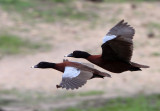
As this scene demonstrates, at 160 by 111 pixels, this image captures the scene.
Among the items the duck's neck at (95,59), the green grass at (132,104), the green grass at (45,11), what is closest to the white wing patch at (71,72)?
the duck's neck at (95,59)

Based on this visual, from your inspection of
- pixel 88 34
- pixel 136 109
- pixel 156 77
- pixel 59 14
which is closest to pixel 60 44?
pixel 88 34

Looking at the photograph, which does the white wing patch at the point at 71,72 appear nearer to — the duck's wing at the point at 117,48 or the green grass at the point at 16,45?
the duck's wing at the point at 117,48

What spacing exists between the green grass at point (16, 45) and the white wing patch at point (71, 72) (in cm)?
804

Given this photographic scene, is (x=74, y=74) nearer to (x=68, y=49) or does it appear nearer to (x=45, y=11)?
(x=68, y=49)

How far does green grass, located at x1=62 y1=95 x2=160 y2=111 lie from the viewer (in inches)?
350

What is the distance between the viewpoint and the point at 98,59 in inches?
143

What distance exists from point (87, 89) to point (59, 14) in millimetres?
4050

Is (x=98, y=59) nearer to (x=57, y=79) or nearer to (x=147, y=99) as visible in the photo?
(x=147, y=99)

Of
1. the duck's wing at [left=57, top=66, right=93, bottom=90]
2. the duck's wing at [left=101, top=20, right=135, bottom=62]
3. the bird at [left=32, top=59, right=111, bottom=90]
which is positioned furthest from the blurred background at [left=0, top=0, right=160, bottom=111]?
the duck's wing at [left=57, top=66, right=93, bottom=90]

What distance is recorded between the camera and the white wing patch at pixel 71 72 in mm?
3346

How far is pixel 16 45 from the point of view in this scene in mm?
11625

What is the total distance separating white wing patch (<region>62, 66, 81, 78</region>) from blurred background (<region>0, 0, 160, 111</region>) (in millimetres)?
5453

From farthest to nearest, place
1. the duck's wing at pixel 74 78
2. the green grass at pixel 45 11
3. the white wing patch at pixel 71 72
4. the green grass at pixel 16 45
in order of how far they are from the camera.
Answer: the green grass at pixel 45 11 → the green grass at pixel 16 45 → the white wing patch at pixel 71 72 → the duck's wing at pixel 74 78

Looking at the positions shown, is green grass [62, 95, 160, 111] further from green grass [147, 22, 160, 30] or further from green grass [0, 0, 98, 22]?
green grass [0, 0, 98, 22]
